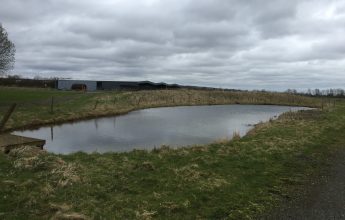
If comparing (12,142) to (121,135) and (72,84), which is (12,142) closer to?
(121,135)

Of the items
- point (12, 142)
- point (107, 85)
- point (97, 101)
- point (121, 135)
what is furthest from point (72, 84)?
point (12, 142)

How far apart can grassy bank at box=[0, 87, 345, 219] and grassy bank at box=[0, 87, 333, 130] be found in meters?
17.8

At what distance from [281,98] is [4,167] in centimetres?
7449

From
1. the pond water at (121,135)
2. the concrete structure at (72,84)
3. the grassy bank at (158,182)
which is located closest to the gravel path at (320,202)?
the grassy bank at (158,182)

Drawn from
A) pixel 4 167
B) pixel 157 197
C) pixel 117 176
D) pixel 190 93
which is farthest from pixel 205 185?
pixel 190 93

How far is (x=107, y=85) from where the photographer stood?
355ft

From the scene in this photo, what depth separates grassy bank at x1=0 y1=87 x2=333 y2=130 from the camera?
33531 mm

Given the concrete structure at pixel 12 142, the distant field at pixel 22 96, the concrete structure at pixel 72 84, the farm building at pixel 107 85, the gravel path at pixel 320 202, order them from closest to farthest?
the gravel path at pixel 320 202
the concrete structure at pixel 12 142
the distant field at pixel 22 96
the farm building at pixel 107 85
the concrete structure at pixel 72 84

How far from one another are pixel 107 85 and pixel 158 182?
9938 cm

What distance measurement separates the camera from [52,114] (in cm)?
3462

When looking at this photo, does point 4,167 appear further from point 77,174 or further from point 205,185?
point 205,185

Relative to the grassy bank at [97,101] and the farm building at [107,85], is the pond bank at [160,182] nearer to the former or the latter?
the grassy bank at [97,101]

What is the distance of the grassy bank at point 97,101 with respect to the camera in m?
33.5

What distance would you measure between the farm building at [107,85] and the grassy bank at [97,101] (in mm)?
26465
